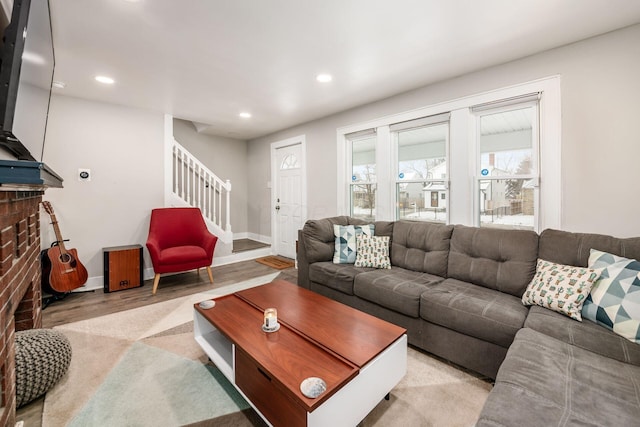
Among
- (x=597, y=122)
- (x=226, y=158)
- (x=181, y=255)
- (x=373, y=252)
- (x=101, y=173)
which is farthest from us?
(x=226, y=158)

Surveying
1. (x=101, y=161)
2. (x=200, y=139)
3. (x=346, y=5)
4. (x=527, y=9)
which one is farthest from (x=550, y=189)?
(x=200, y=139)

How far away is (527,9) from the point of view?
1.84 metres

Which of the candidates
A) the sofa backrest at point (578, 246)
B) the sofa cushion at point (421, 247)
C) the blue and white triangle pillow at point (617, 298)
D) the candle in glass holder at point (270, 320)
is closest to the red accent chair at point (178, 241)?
the candle in glass holder at point (270, 320)

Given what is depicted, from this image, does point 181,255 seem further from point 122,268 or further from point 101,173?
point 101,173

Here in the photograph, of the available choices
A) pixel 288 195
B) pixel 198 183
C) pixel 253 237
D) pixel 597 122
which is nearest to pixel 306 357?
pixel 597 122

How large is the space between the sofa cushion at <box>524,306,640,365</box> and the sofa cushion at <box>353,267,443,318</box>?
2.29 feet

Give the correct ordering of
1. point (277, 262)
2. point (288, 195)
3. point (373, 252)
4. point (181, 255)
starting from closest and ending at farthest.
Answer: point (373, 252), point (181, 255), point (277, 262), point (288, 195)

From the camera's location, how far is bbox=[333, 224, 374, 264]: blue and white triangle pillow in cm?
294

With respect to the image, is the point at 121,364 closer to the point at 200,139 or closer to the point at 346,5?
the point at 346,5

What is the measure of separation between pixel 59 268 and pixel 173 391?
91.8 inches

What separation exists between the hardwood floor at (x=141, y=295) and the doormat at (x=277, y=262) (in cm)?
13

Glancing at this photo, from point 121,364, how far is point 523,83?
13.2 feet

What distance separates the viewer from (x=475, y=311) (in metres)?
1.80

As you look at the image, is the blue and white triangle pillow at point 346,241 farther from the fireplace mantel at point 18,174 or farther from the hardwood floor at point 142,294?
the fireplace mantel at point 18,174
